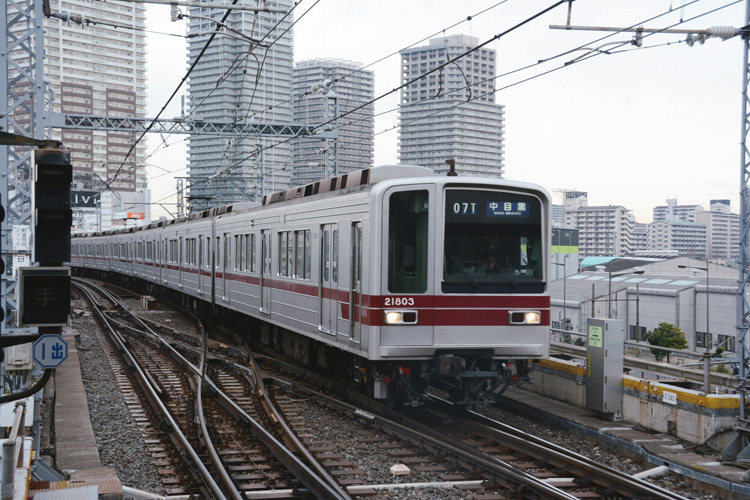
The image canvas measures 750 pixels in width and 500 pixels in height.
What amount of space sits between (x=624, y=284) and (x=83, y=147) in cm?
13484

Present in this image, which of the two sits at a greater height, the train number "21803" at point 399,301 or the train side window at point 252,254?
the train side window at point 252,254

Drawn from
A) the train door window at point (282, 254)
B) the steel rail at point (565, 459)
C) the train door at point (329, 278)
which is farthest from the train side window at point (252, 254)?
the steel rail at point (565, 459)

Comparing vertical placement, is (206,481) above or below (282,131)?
below

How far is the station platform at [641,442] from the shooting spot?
7.11m

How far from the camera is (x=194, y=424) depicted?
9.66m

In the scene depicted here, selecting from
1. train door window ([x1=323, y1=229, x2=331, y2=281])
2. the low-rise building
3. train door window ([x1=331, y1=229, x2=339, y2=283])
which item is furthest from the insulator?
the low-rise building

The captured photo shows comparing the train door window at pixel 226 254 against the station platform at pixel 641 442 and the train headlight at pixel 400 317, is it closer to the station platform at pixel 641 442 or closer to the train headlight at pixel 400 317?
the station platform at pixel 641 442

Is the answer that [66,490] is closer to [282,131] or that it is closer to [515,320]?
[515,320]

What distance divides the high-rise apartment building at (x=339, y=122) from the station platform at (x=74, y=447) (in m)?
6.38

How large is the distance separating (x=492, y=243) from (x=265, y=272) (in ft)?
20.9

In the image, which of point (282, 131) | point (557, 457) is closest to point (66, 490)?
point (557, 457)

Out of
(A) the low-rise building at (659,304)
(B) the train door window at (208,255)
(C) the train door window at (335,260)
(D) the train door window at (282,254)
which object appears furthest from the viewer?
(A) the low-rise building at (659,304)

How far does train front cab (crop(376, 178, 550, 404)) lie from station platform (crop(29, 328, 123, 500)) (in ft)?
10.6

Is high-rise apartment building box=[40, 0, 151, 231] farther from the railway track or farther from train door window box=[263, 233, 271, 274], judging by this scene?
the railway track
